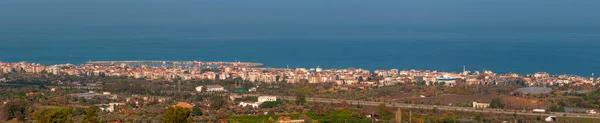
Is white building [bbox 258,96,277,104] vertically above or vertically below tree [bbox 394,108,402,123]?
above

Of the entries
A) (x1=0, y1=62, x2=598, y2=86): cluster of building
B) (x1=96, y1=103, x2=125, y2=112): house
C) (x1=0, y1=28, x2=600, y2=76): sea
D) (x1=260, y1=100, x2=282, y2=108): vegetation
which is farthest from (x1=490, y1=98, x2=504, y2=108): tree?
(x1=0, y1=28, x2=600, y2=76): sea

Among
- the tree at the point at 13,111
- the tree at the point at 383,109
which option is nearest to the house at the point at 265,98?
the tree at the point at 383,109

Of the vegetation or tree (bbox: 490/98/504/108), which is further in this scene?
tree (bbox: 490/98/504/108)

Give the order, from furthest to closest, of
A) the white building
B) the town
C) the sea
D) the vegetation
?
the sea, the white building, the vegetation, the town

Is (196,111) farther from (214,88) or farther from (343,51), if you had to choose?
(343,51)

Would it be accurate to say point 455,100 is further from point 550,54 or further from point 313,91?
point 550,54

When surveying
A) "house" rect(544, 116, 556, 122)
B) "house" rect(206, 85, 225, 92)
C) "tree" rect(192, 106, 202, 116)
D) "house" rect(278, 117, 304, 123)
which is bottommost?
"house" rect(544, 116, 556, 122)

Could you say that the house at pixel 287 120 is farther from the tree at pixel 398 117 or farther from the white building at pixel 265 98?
the white building at pixel 265 98

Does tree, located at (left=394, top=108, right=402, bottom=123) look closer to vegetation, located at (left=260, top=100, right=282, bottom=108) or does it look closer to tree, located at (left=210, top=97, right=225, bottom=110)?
vegetation, located at (left=260, top=100, right=282, bottom=108)

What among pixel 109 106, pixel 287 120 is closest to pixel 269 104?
pixel 287 120
